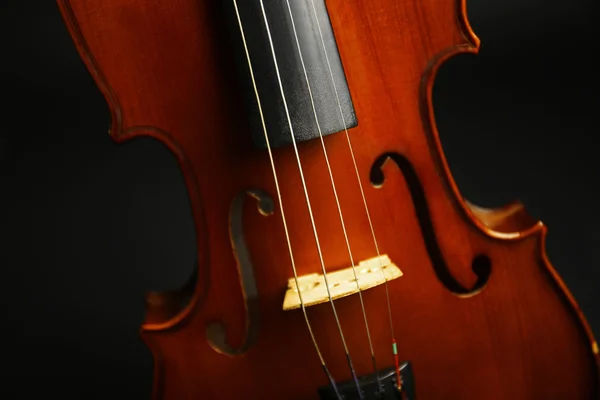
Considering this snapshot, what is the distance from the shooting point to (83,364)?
195 centimetres

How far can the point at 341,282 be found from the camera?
53.6 inches

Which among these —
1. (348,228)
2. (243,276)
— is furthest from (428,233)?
(243,276)

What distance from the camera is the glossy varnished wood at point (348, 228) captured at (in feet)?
4.54

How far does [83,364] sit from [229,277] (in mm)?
653

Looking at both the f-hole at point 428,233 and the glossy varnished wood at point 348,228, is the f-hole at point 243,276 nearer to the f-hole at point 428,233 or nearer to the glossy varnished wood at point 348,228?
the glossy varnished wood at point 348,228

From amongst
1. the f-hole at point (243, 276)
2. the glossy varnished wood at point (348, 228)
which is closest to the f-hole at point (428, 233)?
the glossy varnished wood at point (348, 228)

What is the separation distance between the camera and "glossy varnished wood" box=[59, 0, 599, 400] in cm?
138

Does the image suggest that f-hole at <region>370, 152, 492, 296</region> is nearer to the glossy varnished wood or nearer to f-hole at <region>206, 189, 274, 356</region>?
the glossy varnished wood

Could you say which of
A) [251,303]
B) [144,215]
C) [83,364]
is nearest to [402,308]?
[251,303]

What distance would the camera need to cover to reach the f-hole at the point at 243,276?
1.40 meters

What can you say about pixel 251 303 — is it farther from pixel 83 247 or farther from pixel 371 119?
pixel 83 247

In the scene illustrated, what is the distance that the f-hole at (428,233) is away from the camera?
4.60 feet

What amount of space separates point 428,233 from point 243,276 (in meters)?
0.27

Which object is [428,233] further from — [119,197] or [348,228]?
[119,197]
